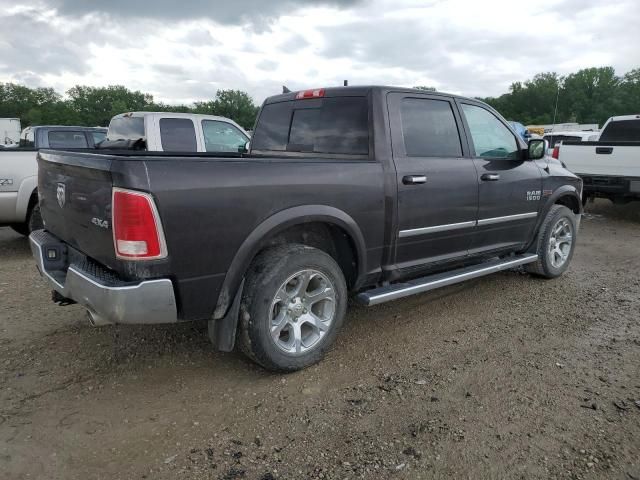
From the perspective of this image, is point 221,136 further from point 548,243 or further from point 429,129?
point 548,243

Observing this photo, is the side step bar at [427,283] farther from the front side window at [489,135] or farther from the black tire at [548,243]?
the front side window at [489,135]

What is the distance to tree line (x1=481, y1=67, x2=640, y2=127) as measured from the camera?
65000mm

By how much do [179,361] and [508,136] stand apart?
140 inches

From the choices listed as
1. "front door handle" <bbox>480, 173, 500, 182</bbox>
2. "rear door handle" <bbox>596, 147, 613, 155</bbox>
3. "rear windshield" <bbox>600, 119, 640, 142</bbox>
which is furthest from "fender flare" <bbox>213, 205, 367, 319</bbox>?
"rear windshield" <bbox>600, 119, 640, 142</bbox>

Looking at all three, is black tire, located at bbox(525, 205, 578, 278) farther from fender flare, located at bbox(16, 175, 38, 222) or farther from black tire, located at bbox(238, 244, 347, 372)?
fender flare, located at bbox(16, 175, 38, 222)

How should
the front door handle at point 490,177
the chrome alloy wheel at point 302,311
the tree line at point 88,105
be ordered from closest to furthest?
the chrome alloy wheel at point 302,311 → the front door handle at point 490,177 → the tree line at point 88,105

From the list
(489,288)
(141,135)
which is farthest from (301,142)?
(141,135)

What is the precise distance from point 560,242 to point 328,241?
3.20m

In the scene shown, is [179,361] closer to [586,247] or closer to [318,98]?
[318,98]

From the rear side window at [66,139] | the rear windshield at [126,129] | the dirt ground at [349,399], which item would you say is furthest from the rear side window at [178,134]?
the dirt ground at [349,399]

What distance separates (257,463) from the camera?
7.90 ft

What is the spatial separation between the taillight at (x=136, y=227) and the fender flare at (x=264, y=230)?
0.44 meters

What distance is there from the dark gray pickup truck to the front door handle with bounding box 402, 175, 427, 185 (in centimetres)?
1

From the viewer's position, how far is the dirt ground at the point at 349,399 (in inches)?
95.0
